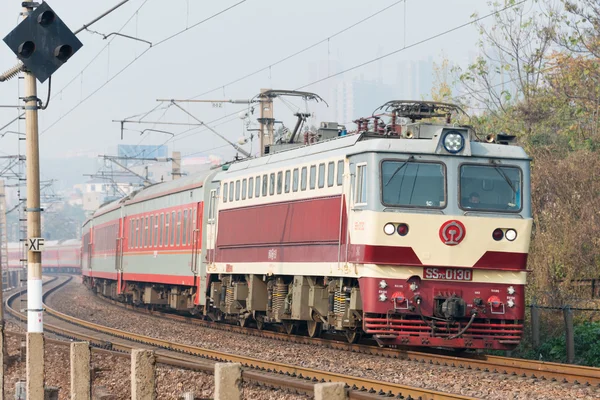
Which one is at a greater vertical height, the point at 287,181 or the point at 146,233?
the point at 287,181

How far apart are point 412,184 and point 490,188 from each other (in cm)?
130

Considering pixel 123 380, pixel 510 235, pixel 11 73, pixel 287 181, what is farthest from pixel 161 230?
pixel 123 380

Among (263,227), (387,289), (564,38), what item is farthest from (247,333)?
(564,38)

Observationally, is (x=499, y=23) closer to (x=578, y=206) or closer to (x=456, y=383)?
(x=578, y=206)

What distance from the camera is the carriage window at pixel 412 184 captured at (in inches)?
667

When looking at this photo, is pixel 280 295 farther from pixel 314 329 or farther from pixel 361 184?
pixel 361 184

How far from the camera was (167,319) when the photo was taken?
3209 centimetres

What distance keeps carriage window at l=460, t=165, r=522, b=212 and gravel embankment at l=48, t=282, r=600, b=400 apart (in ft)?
9.03

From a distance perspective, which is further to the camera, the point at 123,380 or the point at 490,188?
the point at 490,188

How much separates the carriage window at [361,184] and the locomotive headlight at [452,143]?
1.33 m

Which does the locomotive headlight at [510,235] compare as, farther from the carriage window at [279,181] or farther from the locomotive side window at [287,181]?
the carriage window at [279,181]

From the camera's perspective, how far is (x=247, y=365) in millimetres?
17156

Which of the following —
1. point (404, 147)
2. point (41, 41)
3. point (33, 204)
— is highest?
point (41, 41)

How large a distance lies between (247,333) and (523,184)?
9.19m
